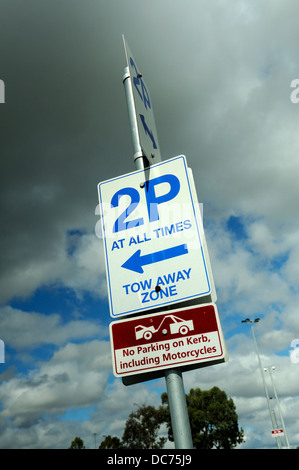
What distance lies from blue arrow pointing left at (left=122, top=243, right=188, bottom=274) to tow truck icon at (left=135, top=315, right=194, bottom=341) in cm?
41

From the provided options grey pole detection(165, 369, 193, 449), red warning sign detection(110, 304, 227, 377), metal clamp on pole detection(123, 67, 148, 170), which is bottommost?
grey pole detection(165, 369, 193, 449)

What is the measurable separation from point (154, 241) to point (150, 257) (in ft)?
0.39

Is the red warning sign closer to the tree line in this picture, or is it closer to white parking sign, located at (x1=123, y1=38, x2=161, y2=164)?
white parking sign, located at (x1=123, y1=38, x2=161, y2=164)

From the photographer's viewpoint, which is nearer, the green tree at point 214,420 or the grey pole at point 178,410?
the grey pole at point 178,410

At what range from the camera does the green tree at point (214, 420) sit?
37688mm

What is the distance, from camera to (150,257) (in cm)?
252

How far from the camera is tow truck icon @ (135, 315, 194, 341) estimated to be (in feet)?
7.15

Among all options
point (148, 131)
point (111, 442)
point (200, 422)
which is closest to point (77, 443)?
point (111, 442)

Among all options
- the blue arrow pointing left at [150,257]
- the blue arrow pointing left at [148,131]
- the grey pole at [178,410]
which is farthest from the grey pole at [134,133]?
the grey pole at [178,410]

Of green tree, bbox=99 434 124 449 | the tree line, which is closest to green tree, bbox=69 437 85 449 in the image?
green tree, bbox=99 434 124 449

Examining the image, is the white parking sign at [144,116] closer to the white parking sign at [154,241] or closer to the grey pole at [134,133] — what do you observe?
the grey pole at [134,133]

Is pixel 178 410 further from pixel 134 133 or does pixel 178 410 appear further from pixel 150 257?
pixel 134 133
